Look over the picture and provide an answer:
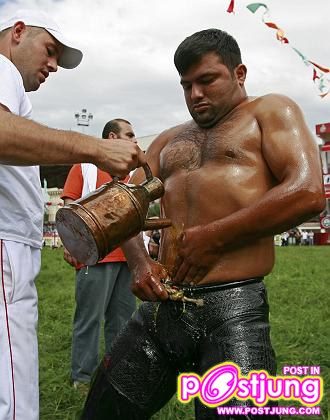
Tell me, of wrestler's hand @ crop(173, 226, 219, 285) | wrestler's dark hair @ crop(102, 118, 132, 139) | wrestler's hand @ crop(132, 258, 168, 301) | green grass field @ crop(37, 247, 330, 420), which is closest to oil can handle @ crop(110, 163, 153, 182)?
wrestler's hand @ crop(173, 226, 219, 285)

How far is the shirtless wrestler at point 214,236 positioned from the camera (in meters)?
1.94

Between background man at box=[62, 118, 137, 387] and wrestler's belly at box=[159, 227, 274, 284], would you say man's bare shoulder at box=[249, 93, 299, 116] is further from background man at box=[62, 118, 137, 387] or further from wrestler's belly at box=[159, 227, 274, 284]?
background man at box=[62, 118, 137, 387]

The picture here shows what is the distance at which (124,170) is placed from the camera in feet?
5.76

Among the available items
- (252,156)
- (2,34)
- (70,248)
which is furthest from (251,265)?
(2,34)

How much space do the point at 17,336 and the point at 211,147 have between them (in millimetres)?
1049

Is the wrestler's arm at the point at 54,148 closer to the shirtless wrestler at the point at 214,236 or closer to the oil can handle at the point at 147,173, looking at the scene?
the oil can handle at the point at 147,173

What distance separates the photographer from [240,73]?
2268 mm

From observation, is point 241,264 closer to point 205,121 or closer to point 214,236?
point 214,236

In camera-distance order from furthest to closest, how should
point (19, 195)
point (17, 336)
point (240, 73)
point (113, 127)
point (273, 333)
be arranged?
point (273, 333) → point (113, 127) → point (240, 73) → point (19, 195) → point (17, 336)

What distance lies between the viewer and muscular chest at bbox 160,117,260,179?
2.12 meters

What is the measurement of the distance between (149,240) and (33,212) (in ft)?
6.45

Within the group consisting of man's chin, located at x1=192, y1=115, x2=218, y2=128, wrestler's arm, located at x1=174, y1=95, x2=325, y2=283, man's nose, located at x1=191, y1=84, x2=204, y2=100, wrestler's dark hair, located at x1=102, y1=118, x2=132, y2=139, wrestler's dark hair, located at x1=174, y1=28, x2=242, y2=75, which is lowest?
wrestler's arm, located at x1=174, y1=95, x2=325, y2=283

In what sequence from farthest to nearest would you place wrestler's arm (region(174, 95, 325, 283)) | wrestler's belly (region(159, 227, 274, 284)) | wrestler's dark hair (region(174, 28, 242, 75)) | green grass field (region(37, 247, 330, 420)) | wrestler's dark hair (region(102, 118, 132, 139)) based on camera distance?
wrestler's dark hair (region(102, 118, 132, 139))
green grass field (region(37, 247, 330, 420))
wrestler's dark hair (region(174, 28, 242, 75))
wrestler's belly (region(159, 227, 274, 284))
wrestler's arm (region(174, 95, 325, 283))

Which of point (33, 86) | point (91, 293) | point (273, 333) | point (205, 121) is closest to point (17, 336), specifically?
point (33, 86)
